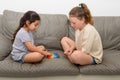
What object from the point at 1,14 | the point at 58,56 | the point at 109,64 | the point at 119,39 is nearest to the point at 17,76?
the point at 58,56

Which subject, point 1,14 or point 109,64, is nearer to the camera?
point 109,64

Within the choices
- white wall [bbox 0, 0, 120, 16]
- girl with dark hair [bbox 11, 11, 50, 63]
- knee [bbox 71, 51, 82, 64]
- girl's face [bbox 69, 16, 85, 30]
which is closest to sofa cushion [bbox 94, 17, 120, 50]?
→ white wall [bbox 0, 0, 120, 16]

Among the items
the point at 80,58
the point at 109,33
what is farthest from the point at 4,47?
the point at 109,33

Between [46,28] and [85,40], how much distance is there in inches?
24.8

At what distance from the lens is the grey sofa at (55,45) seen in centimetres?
221

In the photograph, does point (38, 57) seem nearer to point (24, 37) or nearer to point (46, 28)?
point (24, 37)

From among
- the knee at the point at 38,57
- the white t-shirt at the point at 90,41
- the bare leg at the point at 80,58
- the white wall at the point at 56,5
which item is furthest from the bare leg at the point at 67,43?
the white wall at the point at 56,5

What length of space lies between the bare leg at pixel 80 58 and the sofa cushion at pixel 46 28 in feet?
1.59

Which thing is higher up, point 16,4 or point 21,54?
point 16,4

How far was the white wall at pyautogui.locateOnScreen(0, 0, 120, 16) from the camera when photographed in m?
3.07

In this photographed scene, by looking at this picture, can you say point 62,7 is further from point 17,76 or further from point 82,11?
point 17,76

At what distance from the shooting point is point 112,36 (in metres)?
2.80

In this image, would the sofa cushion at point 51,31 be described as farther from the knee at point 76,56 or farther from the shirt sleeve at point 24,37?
the knee at point 76,56

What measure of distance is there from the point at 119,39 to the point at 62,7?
0.88 m
